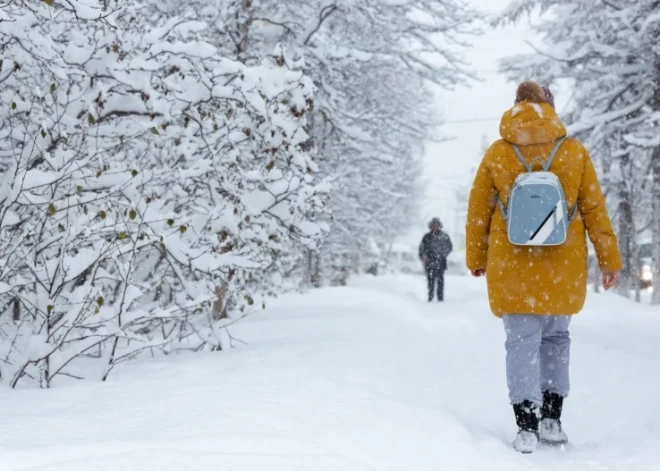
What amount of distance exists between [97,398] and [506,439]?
2.17 meters

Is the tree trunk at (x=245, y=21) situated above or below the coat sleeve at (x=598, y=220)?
A: above

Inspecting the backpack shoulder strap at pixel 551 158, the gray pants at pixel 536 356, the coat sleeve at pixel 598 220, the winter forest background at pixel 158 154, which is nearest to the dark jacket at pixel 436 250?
the winter forest background at pixel 158 154

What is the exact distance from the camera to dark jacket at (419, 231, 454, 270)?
15.0m

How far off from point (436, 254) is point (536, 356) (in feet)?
37.9

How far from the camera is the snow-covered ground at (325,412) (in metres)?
2.26


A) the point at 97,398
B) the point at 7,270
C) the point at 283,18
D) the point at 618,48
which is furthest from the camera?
the point at 618,48

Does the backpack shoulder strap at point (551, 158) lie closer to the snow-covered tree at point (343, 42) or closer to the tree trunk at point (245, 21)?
the snow-covered tree at point (343, 42)

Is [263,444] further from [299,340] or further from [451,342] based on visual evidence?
[451,342]

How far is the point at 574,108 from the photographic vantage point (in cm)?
1448

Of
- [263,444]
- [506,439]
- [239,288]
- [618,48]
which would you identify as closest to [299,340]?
[239,288]

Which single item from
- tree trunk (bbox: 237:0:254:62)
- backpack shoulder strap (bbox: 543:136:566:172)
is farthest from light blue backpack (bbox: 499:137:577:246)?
tree trunk (bbox: 237:0:254:62)

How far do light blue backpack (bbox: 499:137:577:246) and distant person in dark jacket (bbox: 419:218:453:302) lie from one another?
11.5m

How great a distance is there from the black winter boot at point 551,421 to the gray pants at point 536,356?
4 centimetres

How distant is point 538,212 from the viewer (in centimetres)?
338
